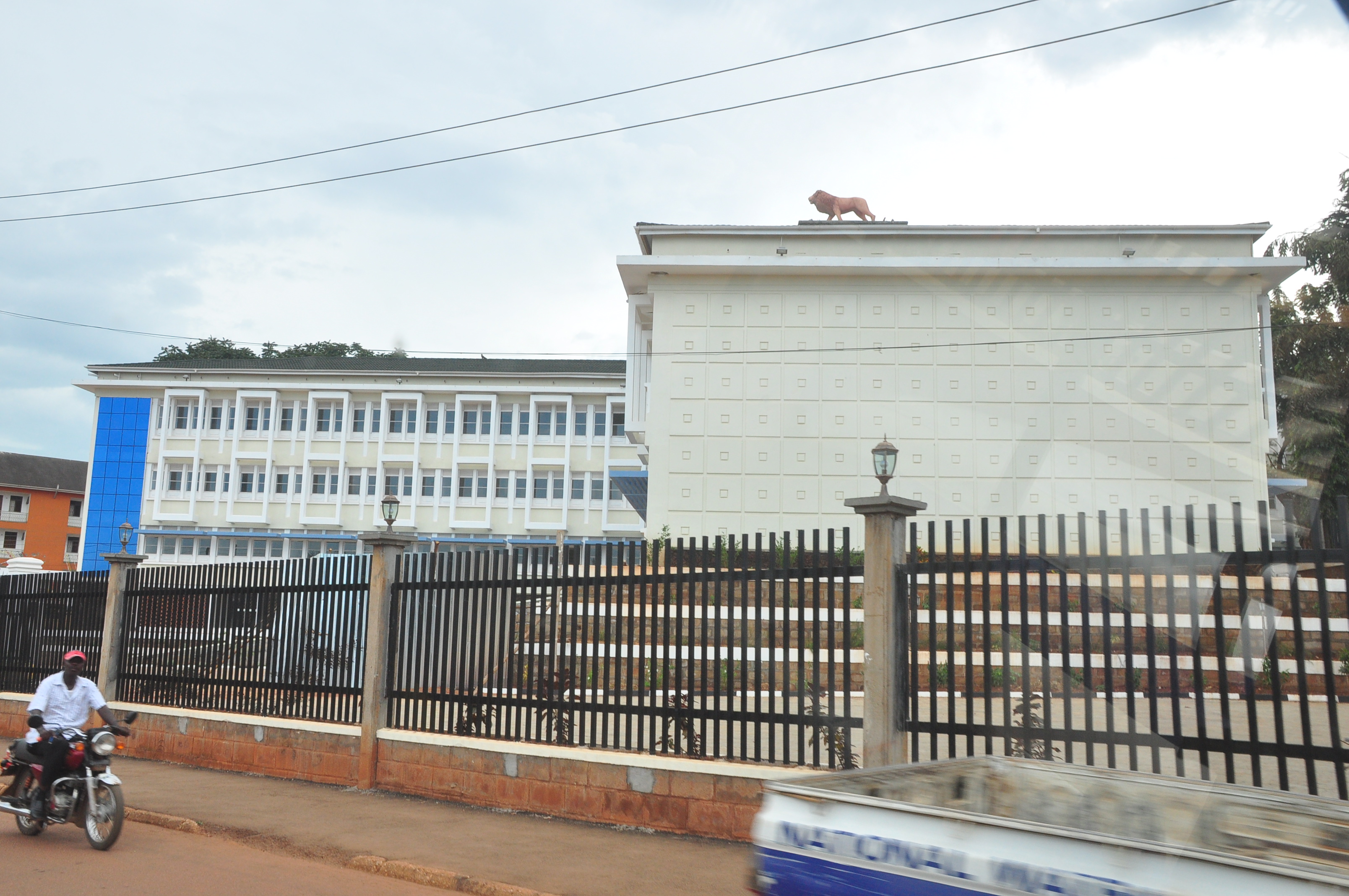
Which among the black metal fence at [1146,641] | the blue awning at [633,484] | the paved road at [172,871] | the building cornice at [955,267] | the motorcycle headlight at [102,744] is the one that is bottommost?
the paved road at [172,871]

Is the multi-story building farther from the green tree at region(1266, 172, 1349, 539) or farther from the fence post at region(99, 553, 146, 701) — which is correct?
the fence post at region(99, 553, 146, 701)

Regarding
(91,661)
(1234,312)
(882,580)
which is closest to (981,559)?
(882,580)

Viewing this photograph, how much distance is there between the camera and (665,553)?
863cm

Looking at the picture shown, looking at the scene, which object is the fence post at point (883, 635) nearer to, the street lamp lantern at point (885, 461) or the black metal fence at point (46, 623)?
the street lamp lantern at point (885, 461)

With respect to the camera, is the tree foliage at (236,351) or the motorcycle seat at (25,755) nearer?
the motorcycle seat at (25,755)

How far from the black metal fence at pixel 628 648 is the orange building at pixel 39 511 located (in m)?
63.8

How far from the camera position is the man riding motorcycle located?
8.57 m

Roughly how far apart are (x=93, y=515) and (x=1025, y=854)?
54.5 metres

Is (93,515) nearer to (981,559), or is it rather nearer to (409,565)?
(409,565)

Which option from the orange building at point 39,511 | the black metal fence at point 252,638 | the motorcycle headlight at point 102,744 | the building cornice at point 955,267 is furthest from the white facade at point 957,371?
the orange building at point 39,511

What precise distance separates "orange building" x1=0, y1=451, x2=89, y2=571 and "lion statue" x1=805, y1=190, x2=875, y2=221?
174 ft

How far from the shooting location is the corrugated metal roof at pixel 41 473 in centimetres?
6531

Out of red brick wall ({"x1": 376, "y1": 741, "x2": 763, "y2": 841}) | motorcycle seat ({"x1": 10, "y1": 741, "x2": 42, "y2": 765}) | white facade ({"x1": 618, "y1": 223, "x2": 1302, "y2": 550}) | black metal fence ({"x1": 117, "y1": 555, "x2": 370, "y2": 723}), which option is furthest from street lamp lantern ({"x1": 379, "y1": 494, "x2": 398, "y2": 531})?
white facade ({"x1": 618, "y1": 223, "x2": 1302, "y2": 550})

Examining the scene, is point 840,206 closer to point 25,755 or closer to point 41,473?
point 25,755
